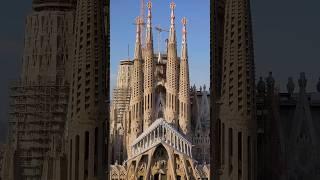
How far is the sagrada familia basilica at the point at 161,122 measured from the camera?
48.4 m

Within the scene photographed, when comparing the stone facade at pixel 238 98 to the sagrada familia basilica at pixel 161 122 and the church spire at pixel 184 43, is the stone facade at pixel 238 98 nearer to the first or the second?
the sagrada familia basilica at pixel 161 122

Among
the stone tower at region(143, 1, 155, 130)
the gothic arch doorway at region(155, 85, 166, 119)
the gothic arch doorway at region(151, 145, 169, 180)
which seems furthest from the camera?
the gothic arch doorway at region(155, 85, 166, 119)

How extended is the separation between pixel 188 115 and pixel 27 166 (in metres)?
29.6

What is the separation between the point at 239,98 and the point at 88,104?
3.42m

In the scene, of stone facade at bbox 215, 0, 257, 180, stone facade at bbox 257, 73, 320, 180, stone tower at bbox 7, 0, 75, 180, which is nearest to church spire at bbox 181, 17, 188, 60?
stone tower at bbox 7, 0, 75, 180

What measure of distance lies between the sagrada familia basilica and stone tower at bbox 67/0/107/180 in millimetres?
32655

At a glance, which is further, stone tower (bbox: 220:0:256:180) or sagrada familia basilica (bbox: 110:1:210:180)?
sagrada familia basilica (bbox: 110:1:210:180)

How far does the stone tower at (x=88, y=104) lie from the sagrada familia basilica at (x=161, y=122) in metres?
32.7

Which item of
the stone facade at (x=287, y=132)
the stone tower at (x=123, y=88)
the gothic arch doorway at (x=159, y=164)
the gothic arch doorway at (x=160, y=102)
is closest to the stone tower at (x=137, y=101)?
the gothic arch doorway at (x=160, y=102)

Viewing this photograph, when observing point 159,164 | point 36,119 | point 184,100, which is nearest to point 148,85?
point 184,100

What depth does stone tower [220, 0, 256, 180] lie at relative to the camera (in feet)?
49.4

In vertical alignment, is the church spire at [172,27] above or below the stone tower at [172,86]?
above

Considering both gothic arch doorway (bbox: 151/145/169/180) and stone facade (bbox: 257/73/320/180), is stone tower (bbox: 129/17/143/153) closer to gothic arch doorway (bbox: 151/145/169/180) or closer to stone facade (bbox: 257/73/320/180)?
gothic arch doorway (bbox: 151/145/169/180)

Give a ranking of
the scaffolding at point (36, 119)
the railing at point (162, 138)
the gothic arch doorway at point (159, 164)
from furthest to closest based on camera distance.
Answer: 1. the gothic arch doorway at point (159, 164)
2. the railing at point (162, 138)
3. the scaffolding at point (36, 119)
